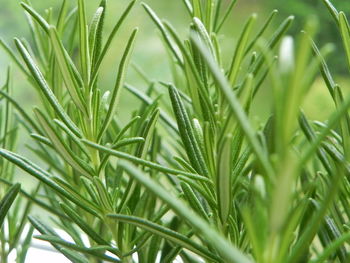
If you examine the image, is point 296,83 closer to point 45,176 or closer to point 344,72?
point 45,176

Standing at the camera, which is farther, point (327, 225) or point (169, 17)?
point (169, 17)

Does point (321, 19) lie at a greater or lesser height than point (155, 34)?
greater

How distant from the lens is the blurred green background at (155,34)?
1333mm

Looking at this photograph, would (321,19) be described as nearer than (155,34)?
Yes

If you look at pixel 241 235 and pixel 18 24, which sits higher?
pixel 241 235

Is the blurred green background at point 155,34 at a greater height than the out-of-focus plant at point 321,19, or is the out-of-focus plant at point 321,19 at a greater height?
the out-of-focus plant at point 321,19

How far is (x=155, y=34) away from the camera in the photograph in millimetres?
1439

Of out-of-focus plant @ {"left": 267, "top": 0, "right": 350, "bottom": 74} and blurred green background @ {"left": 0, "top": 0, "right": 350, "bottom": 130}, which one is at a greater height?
out-of-focus plant @ {"left": 267, "top": 0, "right": 350, "bottom": 74}

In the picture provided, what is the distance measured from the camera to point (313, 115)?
1.31 meters

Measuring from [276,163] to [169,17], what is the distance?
4.30 feet

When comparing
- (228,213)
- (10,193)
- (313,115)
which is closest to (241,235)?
(228,213)

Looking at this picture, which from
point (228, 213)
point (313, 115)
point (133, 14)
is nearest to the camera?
point (228, 213)

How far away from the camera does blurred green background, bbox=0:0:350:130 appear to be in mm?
1333

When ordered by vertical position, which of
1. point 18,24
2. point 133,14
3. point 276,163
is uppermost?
point 276,163
